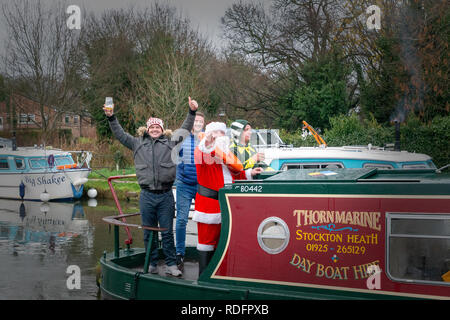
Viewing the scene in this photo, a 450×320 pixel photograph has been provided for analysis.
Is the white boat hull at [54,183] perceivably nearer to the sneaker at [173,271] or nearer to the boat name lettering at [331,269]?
the sneaker at [173,271]

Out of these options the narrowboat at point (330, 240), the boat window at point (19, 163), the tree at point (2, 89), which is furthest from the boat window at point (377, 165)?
the tree at point (2, 89)

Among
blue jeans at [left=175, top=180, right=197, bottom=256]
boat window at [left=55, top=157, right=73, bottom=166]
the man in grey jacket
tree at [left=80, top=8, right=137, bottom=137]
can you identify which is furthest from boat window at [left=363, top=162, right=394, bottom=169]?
tree at [left=80, top=8, right=137, bottom=137]

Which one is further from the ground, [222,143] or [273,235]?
[222,143]

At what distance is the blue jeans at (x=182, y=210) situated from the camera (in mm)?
6984

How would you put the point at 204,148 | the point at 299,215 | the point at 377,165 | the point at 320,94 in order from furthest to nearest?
the point at 320,94 → the point at 377,165 → the point at 204,148 → the point at 299,215

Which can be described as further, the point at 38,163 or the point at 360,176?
the point at 38,163

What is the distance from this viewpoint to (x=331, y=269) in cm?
466

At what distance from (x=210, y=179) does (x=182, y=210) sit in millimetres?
1711

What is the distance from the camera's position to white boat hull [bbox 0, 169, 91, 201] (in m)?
20.3

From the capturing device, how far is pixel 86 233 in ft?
41.6

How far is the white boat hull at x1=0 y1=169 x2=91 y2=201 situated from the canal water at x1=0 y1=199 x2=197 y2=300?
1.63 meters

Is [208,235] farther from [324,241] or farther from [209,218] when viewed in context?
[324,241]

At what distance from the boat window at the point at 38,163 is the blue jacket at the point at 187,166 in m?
15.5

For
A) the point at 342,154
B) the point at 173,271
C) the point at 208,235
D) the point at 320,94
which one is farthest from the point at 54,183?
the point at 208,235
